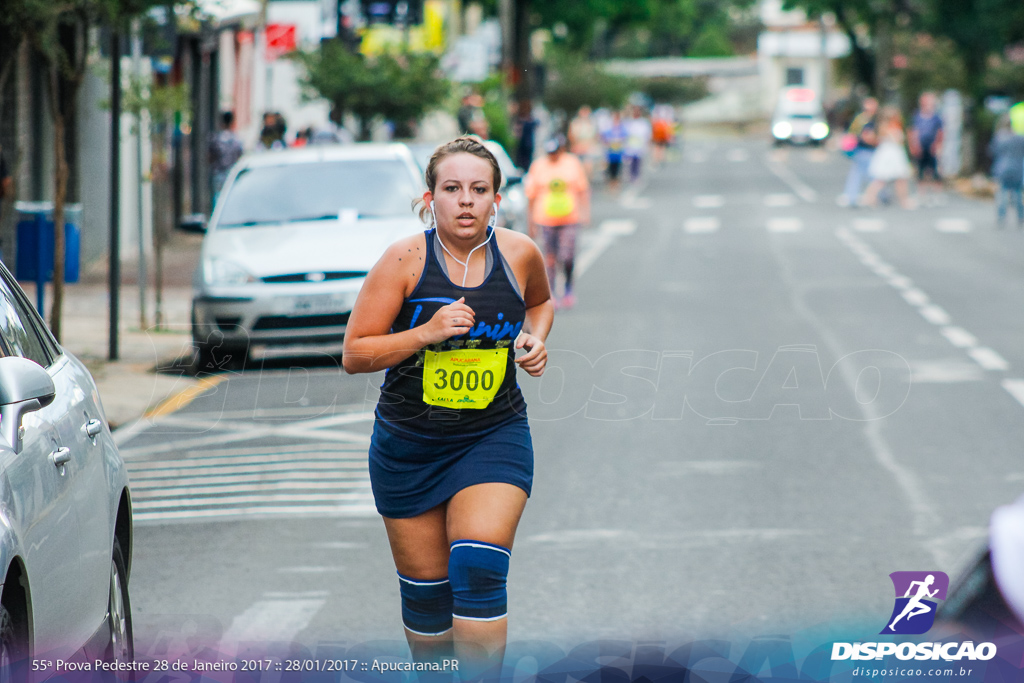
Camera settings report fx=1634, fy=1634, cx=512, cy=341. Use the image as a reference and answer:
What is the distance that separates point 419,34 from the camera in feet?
126

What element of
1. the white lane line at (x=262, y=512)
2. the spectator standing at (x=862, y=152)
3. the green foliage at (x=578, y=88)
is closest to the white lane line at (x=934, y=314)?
the white lane line at (x=262, y=512)

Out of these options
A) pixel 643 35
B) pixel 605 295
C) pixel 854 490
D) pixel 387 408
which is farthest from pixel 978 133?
pixel 643 35

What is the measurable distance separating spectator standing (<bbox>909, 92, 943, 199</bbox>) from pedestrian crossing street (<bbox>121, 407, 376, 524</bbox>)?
26.7 m

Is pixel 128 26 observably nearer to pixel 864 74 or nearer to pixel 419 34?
pixel 419 34

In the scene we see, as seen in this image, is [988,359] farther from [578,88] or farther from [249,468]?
[578,88]

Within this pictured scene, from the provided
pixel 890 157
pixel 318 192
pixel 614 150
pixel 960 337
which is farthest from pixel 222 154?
pixel 614 150

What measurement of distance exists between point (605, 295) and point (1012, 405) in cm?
765

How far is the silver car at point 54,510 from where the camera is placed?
3.56 metres

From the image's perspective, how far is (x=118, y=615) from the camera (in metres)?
4.70

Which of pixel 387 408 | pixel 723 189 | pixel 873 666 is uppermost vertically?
pixel 387 408

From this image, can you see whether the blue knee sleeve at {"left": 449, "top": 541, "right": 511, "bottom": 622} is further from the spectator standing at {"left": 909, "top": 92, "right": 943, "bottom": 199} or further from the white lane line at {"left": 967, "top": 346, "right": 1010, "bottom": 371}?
the spectator standing at {"left": 909, "top": 92, "right": 943, "bottom": 199}

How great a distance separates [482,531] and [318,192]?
9889 mm

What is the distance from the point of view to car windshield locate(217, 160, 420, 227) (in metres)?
13.5

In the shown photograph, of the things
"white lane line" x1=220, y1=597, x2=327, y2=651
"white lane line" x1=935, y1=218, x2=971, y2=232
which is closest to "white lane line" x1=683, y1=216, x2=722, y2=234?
"white lane line" x1=935, y1=218, x2=971, y2=232
